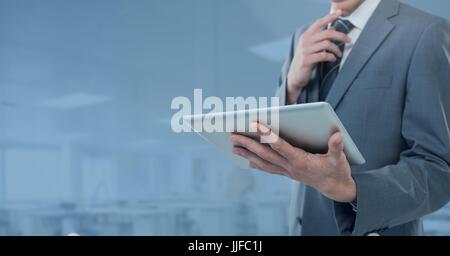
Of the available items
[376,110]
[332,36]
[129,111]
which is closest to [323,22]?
[332,36]

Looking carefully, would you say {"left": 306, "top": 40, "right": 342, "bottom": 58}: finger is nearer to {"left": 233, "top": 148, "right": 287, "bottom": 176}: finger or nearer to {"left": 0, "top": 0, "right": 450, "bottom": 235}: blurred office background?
{"left": 0, "top": 0, "right": 450, "bottom": 235}: blurred office background

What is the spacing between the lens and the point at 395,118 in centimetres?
113

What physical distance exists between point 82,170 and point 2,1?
47 cm

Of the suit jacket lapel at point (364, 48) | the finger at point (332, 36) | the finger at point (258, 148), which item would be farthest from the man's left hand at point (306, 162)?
the finger at point (332, 36)

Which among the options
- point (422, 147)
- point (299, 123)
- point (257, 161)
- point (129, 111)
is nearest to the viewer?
point (299, 123)

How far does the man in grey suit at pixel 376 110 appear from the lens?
1027 millimetres

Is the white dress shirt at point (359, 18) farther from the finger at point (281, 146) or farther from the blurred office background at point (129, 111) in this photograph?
the finger at point (281, 146)

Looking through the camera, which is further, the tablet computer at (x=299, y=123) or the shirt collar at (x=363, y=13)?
the shirt collar at (x=363, y=13)

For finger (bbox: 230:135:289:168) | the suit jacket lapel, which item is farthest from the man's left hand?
the suit jacket lapel

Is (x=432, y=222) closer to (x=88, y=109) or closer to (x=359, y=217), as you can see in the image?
(x=359, y=217)

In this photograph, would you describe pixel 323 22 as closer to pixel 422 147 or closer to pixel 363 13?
pixel 363 13

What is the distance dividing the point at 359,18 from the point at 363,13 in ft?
0.05

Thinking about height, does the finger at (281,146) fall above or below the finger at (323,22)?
below
